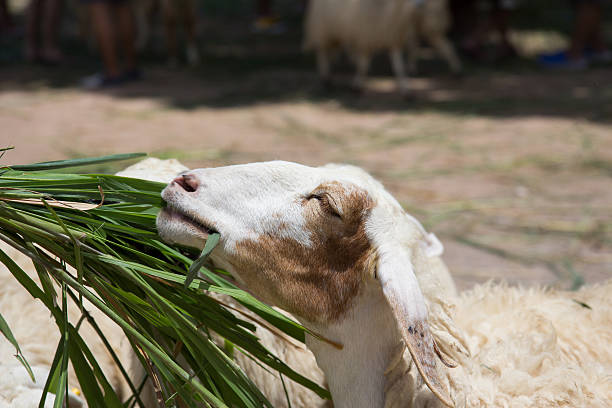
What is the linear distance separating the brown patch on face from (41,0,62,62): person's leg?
9155mm

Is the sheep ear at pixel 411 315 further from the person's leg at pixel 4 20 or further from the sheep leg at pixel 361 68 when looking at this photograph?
the person's leg at pixel 4 20

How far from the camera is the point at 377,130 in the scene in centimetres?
706

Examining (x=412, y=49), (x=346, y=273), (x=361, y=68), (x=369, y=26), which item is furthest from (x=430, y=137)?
(x=346, y=273)

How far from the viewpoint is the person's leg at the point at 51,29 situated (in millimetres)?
9633

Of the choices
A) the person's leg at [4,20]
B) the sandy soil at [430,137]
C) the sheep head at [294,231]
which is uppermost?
the person's leg at [4,20]

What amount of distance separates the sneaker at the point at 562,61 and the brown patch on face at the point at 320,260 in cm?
917

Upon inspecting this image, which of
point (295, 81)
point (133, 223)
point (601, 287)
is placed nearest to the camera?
point (133, 223)

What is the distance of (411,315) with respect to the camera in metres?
1.58

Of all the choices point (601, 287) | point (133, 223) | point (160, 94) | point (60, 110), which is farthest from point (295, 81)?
point (133, 223)

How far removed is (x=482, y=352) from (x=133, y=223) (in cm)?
114

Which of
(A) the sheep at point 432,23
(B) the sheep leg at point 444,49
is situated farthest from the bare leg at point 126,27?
(B) the sheep leg at point 444,49

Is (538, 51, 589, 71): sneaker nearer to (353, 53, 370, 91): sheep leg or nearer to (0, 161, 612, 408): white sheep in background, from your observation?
(353, 53, 370, 91): sheep leg

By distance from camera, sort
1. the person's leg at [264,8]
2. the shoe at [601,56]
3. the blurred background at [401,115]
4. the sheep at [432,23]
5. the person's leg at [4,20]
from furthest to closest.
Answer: the person's leg at [264,8]
the person's leg at [4,20]
the shoe at [601,56]
the sheep at [432,23]
the blurred background at [401,115]

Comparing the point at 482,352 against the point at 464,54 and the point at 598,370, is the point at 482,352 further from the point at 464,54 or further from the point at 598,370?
the point at 464,54
